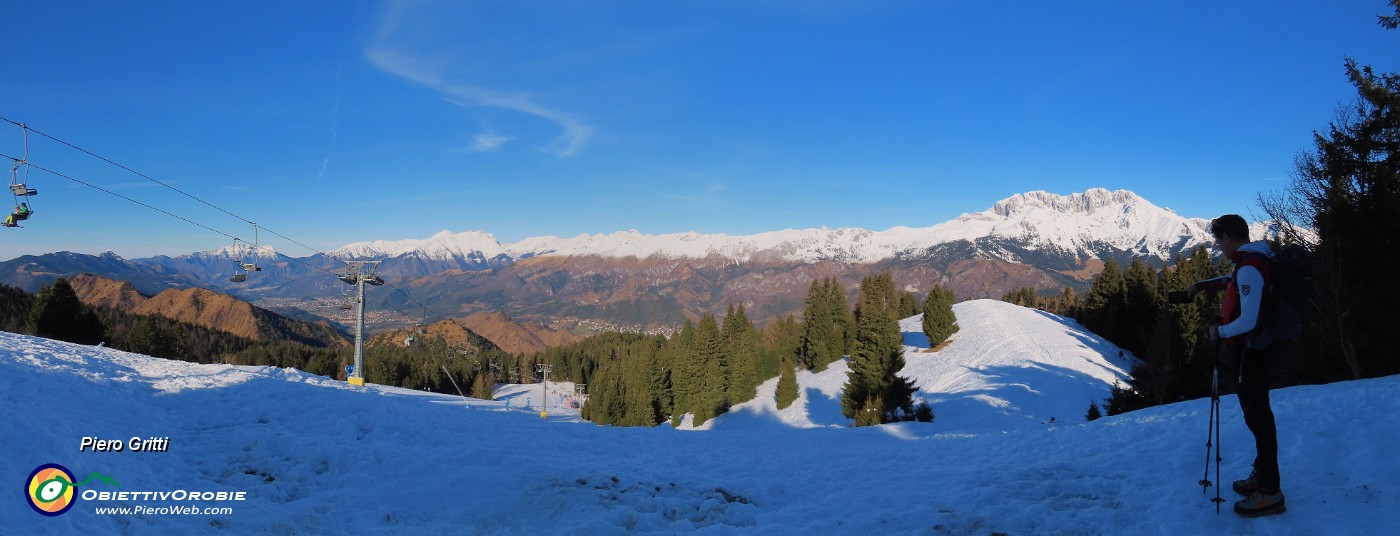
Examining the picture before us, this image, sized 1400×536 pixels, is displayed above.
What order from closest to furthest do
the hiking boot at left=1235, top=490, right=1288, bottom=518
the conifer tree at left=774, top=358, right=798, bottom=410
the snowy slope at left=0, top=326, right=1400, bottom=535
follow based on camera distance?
the hiking boot at left=1235, top=490, right=1288, bottom=518 → the snowy slope at left=0, top=326, right=1400, bottom=535 → the conifer tree at left=774, top=358, right=798, bottom=410

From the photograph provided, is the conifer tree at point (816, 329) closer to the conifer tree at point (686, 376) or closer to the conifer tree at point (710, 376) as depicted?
the conifer tree at point (710, 376)

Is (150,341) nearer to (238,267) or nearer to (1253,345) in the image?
(238,267)

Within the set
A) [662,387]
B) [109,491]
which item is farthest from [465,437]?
[662,387]

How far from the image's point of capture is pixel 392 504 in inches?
401

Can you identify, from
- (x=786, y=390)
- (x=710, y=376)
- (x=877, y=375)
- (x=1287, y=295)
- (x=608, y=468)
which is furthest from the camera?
(x=710, y=376)

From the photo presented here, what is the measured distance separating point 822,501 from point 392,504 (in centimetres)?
703

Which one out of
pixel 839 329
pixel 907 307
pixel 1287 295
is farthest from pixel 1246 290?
pixel 907 307

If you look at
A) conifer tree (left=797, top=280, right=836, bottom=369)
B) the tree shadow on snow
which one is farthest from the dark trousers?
conifer tree (left=797, top=280, right=836, bottom=369)

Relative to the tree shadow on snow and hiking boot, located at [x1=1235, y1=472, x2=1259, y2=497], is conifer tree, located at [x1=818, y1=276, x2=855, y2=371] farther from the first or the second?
hiking boot, located at [x1=1235, y1=472, x2=1259, y2=497]

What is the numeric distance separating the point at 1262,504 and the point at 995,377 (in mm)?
42378

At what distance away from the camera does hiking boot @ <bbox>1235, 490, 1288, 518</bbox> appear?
6645 millimetres

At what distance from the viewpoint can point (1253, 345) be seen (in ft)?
21.3

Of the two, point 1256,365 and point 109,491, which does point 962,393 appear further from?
point 109,491

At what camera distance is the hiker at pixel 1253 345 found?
6.43 meters
